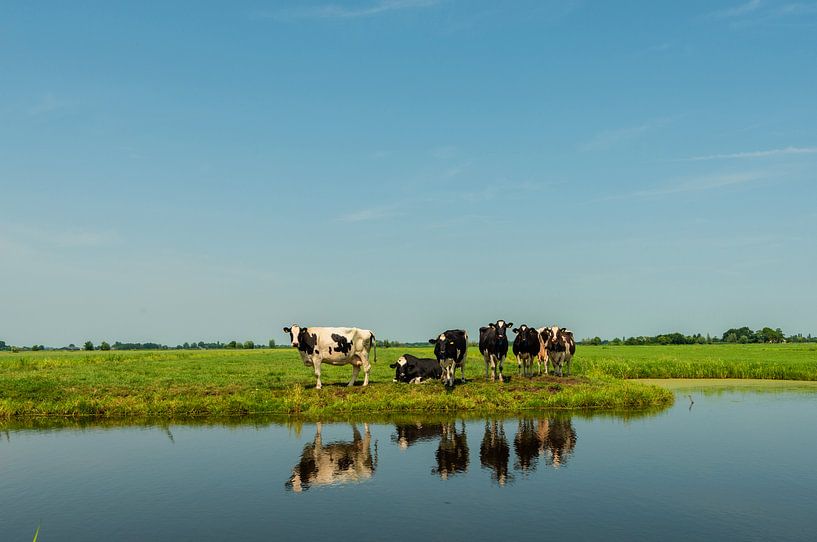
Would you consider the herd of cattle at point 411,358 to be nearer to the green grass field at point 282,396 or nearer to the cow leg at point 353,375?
the cow leg at point 353,375

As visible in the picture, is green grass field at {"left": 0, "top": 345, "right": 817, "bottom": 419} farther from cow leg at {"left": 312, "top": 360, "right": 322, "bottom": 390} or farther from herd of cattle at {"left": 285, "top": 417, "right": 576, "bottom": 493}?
herd of cattle at {"left": 285, "top": 417, "right": 576, "bottom": 493}

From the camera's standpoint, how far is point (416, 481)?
1326 cm

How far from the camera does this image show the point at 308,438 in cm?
1806

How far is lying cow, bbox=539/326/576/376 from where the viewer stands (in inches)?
1207

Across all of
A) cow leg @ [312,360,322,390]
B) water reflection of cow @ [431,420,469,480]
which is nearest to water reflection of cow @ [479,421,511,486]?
water reflection of cow @ [431,420,469,480]

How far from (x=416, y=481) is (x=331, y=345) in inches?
Result: 533

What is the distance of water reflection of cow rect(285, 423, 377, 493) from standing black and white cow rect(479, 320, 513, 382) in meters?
10.9

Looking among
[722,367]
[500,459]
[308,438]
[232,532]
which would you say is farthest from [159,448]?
[722,367]

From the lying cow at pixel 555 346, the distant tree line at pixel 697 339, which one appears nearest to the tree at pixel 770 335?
the distant tree line at pixel 697 339

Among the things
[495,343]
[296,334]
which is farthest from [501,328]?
[296,334]

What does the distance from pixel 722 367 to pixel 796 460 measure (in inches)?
1174

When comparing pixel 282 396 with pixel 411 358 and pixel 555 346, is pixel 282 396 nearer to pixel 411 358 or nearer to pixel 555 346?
pixel 411 358

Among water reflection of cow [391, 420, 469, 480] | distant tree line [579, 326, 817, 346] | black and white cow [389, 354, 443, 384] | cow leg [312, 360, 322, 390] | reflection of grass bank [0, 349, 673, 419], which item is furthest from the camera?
distant tree line [579, 326, 817, 346]

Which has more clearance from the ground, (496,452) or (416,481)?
(496,452)
